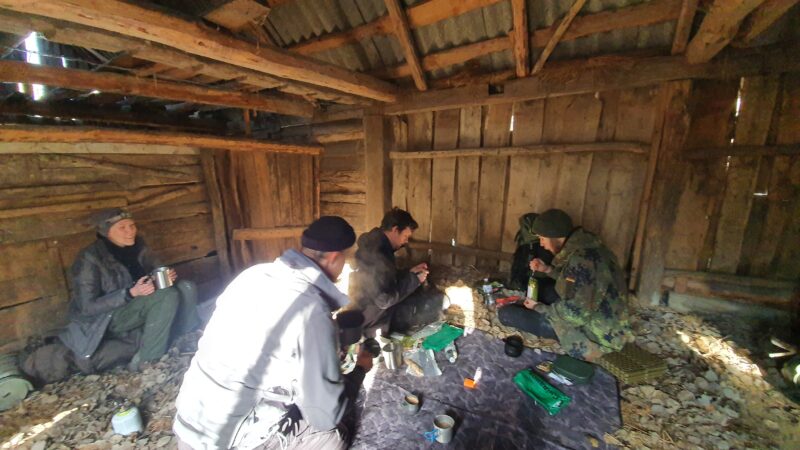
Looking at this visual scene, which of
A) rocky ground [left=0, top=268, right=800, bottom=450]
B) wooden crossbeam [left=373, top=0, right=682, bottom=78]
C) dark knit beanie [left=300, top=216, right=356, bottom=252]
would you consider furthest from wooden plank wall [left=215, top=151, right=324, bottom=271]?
dark knit beanie [left=300, top=216, right=356, bottom=252]

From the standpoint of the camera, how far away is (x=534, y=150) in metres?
Answer: 3.95

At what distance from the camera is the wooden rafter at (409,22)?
2.97 meters

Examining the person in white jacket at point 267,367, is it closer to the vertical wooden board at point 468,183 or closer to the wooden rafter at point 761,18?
the vertical wooden board at point 468,183

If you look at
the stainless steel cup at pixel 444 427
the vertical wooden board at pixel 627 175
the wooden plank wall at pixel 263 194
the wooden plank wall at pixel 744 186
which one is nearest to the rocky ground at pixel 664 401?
the wooden plank wall at pixel 744 186

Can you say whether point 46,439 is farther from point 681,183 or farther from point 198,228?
point 681,183

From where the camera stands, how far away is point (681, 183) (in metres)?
3.38

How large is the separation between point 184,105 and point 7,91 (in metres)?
1.67

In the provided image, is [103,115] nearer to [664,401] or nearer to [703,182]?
[664,401]

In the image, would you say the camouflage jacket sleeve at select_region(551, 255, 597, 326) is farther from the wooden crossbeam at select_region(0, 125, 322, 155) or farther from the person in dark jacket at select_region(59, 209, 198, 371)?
the wooden crossbeam at select_region(0, 125, 322, 155)

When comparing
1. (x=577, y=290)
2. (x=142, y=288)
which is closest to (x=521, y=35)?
(x=577, y=290)

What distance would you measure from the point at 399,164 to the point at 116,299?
3901mm

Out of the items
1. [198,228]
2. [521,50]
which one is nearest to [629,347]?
[521,50]

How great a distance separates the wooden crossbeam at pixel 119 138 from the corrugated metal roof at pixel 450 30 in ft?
5.20

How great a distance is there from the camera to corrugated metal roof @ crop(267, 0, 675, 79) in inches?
121
